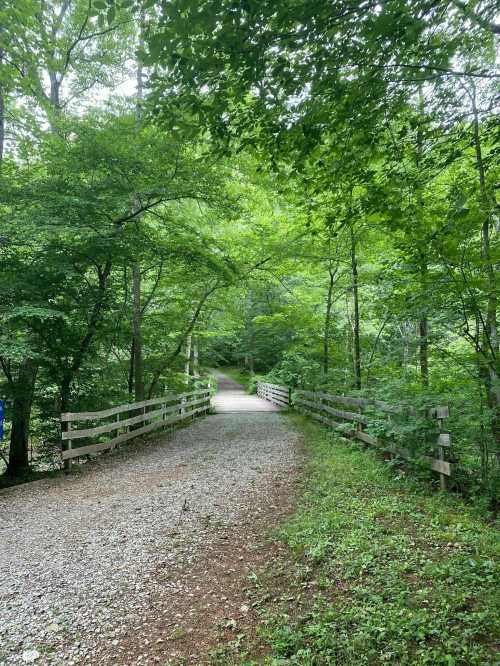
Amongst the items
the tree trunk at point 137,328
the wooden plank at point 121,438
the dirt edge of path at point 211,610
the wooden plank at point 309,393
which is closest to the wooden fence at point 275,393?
the wooden plank at point 309,393

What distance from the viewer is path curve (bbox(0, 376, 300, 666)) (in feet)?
9.04

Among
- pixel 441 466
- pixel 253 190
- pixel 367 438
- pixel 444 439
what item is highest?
pixel 253 190

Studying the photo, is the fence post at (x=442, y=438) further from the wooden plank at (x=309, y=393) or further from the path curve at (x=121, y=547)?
the wooden plank at (x=309, y=393)

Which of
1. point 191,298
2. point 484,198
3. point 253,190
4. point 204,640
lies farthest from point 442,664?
point 191,298

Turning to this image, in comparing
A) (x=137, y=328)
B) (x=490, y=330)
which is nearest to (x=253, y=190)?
(x=137, y=328)

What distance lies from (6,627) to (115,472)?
4.34 m

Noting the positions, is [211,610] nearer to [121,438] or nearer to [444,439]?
[444,439]

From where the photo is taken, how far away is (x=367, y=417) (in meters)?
7.51

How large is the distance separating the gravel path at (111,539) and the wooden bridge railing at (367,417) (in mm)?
1451

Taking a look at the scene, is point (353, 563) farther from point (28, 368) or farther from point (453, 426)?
Answer: point (28, 368)

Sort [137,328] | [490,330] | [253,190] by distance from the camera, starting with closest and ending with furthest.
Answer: [490,330] < [253,190] < [137,328]

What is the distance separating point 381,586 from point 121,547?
248cm

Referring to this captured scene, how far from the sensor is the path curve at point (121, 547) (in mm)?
2756

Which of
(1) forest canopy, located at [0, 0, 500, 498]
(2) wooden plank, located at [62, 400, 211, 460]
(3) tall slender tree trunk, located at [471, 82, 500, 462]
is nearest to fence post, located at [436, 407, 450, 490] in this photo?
(1) forest canopy, located at [0, 0, 500, 498]
